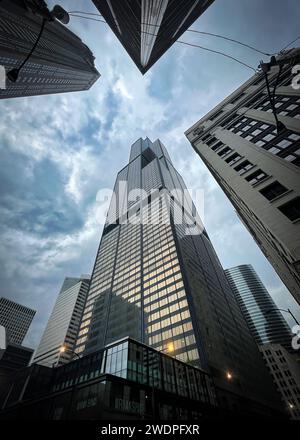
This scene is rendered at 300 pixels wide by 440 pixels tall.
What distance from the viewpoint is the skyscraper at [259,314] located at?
15162 cm

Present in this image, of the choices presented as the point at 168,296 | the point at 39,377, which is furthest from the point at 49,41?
the point at 39,377

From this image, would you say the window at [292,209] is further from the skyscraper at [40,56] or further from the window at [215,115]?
the skyscraper at [40,56]

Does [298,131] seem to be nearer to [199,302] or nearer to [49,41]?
[199,302]

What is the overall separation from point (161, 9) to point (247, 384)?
86.4 metres

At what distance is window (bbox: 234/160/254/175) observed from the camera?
3204 cm

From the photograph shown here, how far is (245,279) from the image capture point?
196m

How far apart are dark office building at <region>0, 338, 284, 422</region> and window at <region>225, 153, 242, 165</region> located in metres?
33.4

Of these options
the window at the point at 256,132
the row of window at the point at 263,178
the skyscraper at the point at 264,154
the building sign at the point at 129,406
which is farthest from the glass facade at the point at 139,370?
the window at the point at 256,132

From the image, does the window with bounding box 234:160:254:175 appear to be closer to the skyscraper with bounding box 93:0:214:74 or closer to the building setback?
the skyscraper with bounding box 93:0:214:74

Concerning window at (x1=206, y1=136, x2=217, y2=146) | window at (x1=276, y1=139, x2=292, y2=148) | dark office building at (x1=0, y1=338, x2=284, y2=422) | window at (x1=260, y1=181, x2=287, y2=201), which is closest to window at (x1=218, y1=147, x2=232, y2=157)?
window at (x1=206, y1=136, x2=217, y2=146)

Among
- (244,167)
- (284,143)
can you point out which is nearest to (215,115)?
(244,167)

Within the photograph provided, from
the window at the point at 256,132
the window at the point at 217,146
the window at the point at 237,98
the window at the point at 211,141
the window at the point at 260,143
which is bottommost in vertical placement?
the window at the point at 260,143

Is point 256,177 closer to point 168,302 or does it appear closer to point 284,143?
point 284,143

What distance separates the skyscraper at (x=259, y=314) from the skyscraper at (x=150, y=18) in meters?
147
